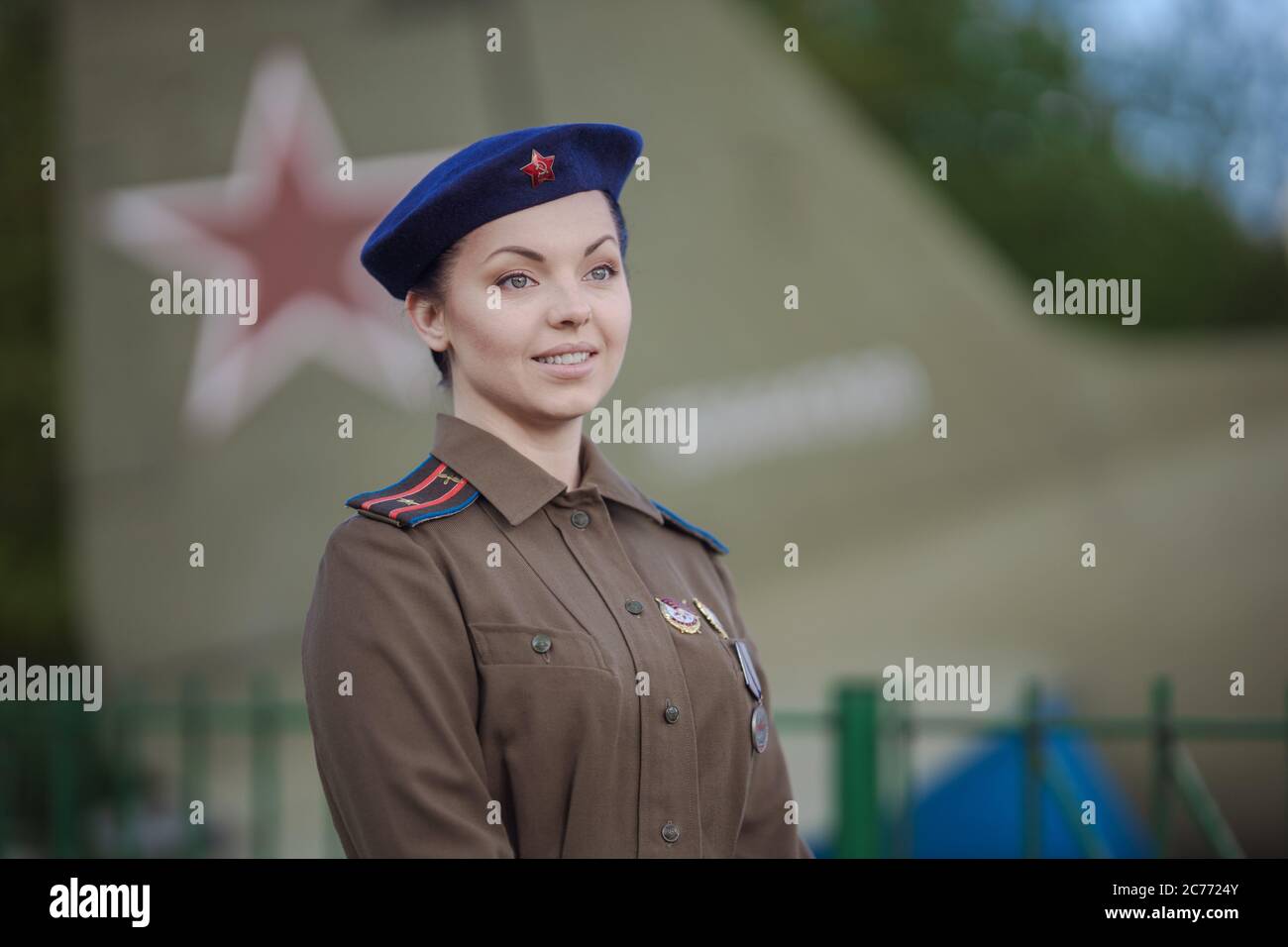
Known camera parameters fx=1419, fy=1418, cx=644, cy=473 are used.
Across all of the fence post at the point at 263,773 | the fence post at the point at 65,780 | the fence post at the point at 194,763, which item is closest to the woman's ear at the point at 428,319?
the fence post at the point at 263,773

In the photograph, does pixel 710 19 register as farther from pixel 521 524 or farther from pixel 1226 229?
pixel 1226 229

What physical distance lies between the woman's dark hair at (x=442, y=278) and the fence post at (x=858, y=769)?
128 inches

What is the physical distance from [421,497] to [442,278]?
0.31 meters

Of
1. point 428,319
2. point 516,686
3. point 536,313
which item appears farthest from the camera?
point 428,319

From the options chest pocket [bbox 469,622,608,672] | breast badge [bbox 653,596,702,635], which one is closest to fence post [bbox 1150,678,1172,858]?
breast badge [bbox 653,596,702,635]

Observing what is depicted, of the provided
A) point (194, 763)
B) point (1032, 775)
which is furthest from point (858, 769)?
point (194, 763)

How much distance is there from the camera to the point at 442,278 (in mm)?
1962

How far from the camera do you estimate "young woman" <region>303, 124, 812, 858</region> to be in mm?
1711

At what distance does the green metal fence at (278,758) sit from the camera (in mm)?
4855

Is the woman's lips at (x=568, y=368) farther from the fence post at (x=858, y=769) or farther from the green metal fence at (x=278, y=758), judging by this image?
the fence post at (x=858, y=769)

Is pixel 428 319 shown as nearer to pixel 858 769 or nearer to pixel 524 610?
pixel 524 610

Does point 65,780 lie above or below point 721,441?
below

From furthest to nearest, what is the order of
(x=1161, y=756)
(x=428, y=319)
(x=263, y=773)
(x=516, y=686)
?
1. (x=263, y=773)
2. (x=1161, y=756)
3. (x=428, y=319)
4. (x=516, y=686)

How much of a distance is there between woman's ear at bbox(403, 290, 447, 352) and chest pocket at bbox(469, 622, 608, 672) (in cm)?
42
